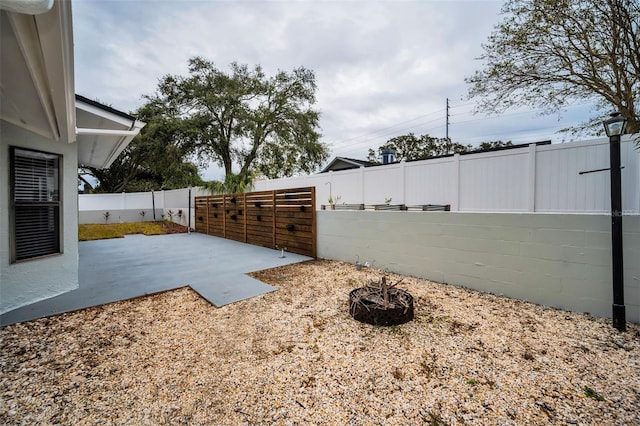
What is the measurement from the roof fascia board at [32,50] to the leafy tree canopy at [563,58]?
29.2 feet

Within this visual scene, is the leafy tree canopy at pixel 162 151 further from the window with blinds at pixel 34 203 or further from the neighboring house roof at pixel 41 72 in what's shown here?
the neighboring house roof at pixel 41 72

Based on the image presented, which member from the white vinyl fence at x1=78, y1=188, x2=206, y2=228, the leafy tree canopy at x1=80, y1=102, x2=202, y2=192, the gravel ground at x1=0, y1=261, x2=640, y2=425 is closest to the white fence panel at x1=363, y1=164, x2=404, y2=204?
the gravel ground at x1=0, y1=261, x2=640, y2=425

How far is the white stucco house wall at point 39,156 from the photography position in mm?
1691

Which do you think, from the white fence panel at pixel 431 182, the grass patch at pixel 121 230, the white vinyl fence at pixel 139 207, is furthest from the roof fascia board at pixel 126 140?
the white vinyl fence at pixel 139 207

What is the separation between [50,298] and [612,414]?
5.68 meters

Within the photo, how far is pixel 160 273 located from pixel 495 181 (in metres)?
6.35

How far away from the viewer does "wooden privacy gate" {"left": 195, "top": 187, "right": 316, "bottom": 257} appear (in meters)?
6.34

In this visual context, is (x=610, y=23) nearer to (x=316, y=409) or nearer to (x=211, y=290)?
(x=316, y=409)

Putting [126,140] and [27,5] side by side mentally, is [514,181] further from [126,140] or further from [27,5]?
[126,140]

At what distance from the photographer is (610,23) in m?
5.79

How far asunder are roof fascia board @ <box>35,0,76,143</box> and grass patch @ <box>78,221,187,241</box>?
31.4 feet

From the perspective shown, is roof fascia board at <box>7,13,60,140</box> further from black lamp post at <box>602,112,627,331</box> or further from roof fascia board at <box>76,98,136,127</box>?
black lamp post at <box>602,112,627,331</box>

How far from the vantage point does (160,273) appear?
494cm

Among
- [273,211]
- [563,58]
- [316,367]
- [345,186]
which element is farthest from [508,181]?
[273,211]
